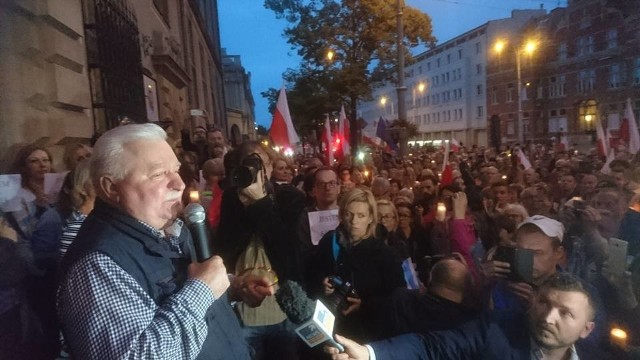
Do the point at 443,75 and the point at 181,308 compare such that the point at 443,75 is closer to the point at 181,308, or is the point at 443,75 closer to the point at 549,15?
the point at 549,15

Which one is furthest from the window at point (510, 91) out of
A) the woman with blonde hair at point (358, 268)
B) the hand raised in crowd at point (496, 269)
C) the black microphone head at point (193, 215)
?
the black microphone head at point (193, 215)

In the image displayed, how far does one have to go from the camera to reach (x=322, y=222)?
4105 millimetres

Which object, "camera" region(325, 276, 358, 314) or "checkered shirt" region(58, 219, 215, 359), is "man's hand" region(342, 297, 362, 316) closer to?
"camera" region(325, 276, 358, 314)

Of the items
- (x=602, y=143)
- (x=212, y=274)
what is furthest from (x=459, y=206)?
(x=602, y=143)

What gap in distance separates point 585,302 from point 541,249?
54 centimetres

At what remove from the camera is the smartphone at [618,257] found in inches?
121

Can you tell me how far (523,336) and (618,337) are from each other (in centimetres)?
74

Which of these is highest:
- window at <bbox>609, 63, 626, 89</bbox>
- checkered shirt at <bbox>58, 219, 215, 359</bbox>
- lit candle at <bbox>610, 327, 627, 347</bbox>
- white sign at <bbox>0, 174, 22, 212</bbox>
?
window at <bbox>609, 63, 626, 89</bbox>

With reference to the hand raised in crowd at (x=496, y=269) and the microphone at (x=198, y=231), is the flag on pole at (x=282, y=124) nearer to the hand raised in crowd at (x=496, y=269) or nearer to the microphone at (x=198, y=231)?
the hand raised in crowd at (x=496, y=269)

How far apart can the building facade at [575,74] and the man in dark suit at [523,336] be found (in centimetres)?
3348

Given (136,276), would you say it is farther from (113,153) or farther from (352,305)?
(352,305)

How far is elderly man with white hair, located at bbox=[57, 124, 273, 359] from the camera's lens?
147 centimetres

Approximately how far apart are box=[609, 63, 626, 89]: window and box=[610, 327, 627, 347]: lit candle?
3948cm

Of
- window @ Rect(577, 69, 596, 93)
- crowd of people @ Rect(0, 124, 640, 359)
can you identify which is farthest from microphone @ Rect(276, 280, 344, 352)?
window @ Rect(577, 69, 596, 93)
